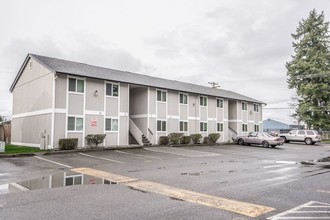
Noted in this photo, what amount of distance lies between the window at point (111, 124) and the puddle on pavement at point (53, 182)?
1191 cm

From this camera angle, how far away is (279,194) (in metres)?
8.20

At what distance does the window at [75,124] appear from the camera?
21.3 meters

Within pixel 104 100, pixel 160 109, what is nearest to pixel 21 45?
pixel 104 100

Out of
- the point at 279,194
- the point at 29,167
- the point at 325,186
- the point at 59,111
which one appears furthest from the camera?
the point at 59,111

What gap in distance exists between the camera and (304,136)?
36156 millimetres

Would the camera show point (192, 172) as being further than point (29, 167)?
No

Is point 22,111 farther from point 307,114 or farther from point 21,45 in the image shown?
point 307,114

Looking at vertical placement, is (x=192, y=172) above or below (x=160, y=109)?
below

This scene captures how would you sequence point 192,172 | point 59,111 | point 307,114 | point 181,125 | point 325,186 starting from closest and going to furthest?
point 325,186 → point 192,172 → point 59,111 → point 181,125 → point 307,114

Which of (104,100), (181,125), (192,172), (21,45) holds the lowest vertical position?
(192,172)

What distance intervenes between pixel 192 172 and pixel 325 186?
4980 millimetres

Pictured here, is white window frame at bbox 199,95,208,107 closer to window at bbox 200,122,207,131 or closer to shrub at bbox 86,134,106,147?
window at bbox 200,122,207,131

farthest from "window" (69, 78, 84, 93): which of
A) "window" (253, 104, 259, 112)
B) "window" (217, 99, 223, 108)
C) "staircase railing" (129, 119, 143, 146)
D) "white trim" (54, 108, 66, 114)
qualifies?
"window" (253, 104, 259, 112)

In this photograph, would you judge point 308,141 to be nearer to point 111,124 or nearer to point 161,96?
point 161,96
